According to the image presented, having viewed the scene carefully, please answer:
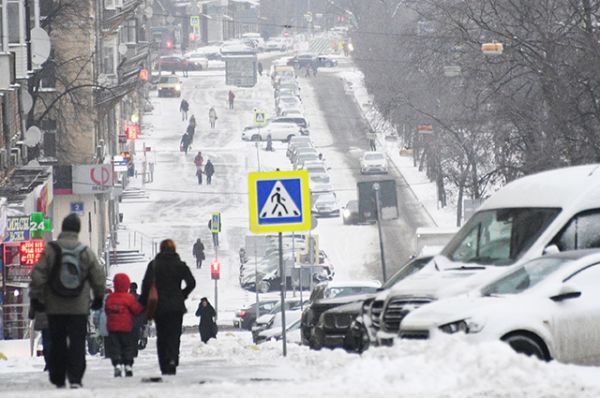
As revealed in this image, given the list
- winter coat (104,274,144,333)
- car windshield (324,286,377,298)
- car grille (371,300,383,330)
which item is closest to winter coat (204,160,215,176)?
car windshield (324,286,377,298)

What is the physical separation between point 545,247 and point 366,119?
96.0 meters

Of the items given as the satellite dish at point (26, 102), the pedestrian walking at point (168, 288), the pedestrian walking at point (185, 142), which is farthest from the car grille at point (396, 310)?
the pedestrian walking at point (185, 142)

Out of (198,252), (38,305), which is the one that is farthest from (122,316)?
(198,252)

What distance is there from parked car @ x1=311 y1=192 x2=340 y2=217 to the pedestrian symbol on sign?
196ft

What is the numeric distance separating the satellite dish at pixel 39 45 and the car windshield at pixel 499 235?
3091 centimetres

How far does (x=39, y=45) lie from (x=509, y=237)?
32268 millimetres

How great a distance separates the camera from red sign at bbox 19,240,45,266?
4131 centimetres

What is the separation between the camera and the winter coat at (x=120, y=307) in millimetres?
18484

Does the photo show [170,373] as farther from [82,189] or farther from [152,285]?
[82,189]

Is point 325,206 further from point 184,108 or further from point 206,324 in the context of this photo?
point 206,324

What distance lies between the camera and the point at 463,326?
52.5 ft

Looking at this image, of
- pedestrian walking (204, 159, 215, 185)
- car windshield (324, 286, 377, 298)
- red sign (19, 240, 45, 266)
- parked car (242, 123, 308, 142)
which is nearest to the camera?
car windshield (324, 286, 377, 298)

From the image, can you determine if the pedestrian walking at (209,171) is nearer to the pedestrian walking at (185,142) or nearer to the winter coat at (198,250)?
the pedestrian walking at (185,142)

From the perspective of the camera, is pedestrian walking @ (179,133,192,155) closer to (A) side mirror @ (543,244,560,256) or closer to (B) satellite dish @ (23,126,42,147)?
(B) satellite dish @ (23,126,42,147)
